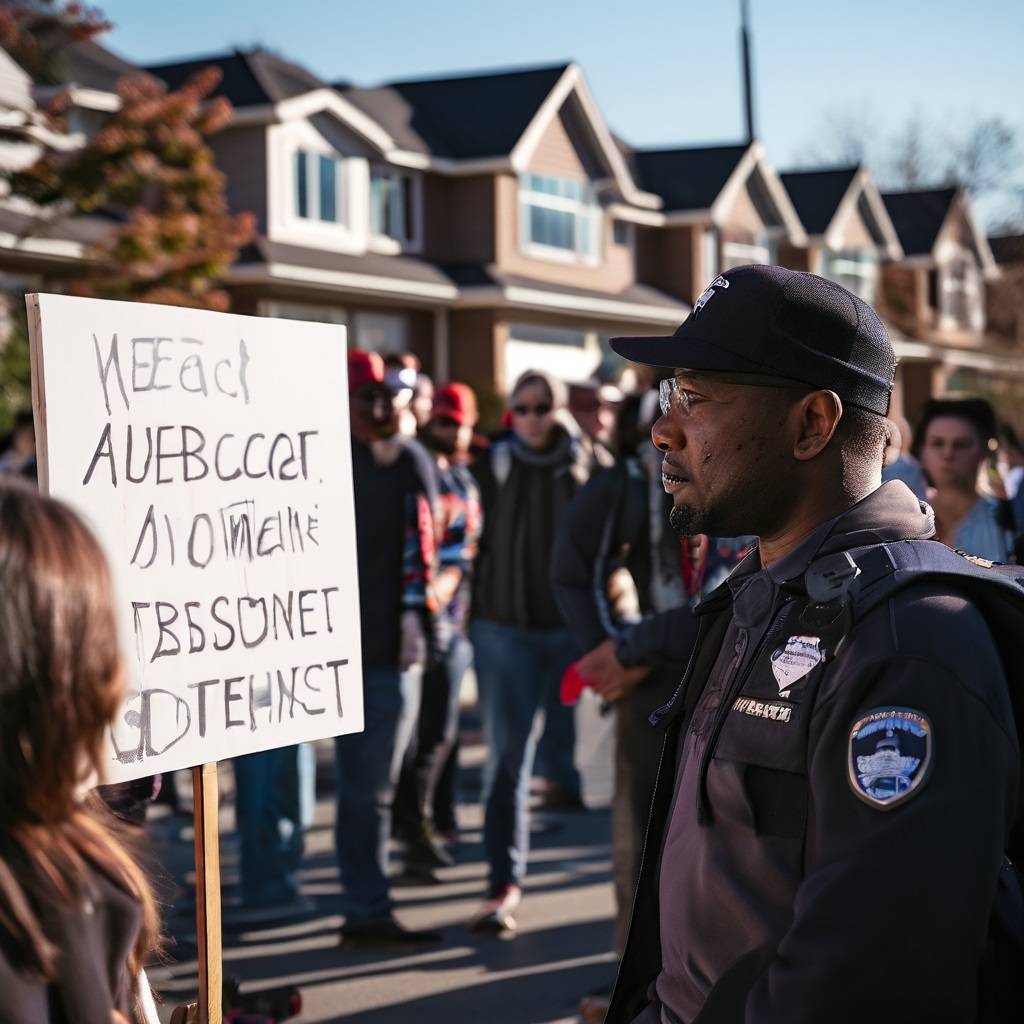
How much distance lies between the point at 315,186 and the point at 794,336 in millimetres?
26417

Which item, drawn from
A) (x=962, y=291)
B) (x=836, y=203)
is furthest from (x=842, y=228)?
(x=962, y=291)

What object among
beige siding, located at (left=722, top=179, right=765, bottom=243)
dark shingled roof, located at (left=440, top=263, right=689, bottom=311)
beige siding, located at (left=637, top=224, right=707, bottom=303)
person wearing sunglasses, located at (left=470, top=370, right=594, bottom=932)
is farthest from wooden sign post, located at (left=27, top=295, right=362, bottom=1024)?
beige siding, located at (left=722, top=179, right=765, bottom=243)

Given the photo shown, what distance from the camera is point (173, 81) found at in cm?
2867

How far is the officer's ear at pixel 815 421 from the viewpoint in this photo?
2.26m

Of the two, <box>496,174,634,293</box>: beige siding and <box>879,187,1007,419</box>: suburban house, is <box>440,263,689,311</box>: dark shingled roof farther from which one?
<box>879,187,1007,419</box>: suburban house

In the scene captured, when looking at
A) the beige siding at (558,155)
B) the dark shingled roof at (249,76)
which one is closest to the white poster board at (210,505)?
the dark shingled roof at (249,76)

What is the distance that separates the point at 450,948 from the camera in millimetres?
6137

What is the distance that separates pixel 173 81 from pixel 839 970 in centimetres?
2894

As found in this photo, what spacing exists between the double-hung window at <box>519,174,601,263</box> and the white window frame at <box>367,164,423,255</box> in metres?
2.44

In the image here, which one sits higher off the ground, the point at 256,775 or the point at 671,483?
the point at 671,483

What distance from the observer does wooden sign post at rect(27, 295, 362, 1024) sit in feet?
10.1

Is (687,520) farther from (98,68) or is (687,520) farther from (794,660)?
(98,68)

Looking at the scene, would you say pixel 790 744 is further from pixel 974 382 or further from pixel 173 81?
pixel 974 382

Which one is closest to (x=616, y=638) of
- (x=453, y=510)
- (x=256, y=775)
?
(x=256, y=775)
